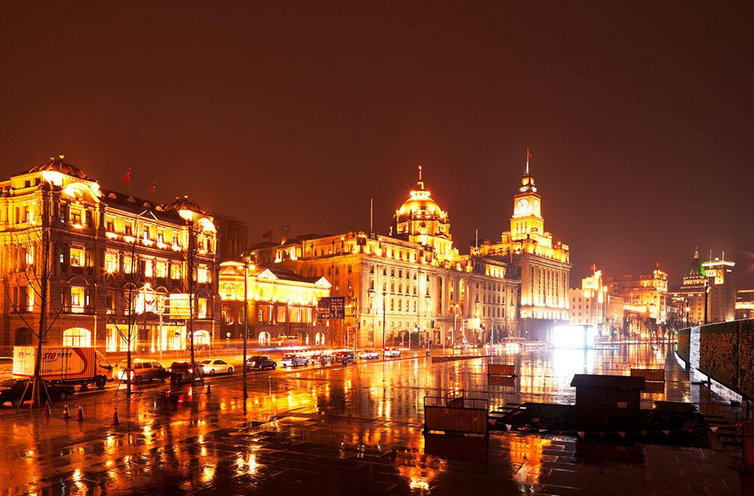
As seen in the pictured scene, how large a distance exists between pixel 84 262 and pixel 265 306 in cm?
3236

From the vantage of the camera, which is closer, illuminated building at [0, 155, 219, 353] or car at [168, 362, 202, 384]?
car at [168, 362, 202, 384]

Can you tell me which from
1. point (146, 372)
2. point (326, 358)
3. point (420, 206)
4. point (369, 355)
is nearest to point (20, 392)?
point (146, 372)

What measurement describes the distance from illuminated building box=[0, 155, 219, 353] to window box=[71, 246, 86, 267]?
0.11m

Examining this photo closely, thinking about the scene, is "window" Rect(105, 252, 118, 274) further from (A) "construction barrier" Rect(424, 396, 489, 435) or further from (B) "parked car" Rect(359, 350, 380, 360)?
(A) "construction barrier" Rect(424, 396, 489, 435)

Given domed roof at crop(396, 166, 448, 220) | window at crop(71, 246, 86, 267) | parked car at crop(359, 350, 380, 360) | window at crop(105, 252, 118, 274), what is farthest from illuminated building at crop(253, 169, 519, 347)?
window at crop(71, 246, 86, 267)

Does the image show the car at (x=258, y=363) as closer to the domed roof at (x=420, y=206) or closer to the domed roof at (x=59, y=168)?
the domed roof at (x=59, y=168)

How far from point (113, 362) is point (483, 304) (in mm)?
119776

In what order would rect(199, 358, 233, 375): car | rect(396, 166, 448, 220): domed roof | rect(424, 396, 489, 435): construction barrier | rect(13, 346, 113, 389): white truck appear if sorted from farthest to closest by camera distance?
rect(396, 166, 448, 220): domed roof < rect(199, 358, 233, 375): car < rect(13, 346, 113, 389): white truck < rect(424, 396, 489, 435): construction barrier

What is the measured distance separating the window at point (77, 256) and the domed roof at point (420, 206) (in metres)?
97.3

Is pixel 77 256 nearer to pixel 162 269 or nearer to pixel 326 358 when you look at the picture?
pixel 162 269

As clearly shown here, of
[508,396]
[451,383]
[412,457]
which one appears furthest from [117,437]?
[451,383]

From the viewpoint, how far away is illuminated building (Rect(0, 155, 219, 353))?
227 feet

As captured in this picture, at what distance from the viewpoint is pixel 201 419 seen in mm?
27500

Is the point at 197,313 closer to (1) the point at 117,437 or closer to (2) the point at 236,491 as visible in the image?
(1) the point at 117,437
